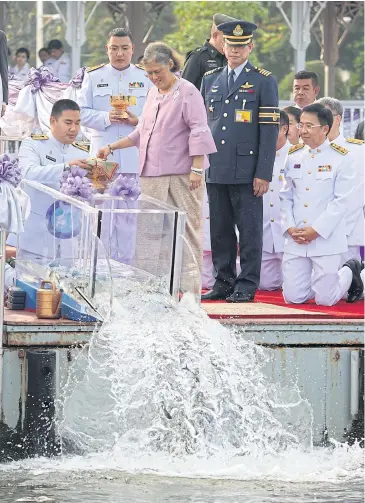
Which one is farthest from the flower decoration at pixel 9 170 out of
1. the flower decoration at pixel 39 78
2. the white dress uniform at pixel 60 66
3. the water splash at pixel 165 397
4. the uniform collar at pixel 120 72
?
the white dress uniform at pixel 60 66

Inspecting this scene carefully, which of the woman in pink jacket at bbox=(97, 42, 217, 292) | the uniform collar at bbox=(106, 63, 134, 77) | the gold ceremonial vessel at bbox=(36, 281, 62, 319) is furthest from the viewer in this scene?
the uniform collar at bbox=(106, 63, 134, 77)

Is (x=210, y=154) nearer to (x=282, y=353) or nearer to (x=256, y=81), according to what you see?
(x=256, y=81)

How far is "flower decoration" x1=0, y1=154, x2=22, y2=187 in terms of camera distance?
25.7 ft

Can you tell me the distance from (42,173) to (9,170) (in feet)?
3.80

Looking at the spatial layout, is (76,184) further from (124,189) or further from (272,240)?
(272,240)

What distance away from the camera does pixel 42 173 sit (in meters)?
9.00

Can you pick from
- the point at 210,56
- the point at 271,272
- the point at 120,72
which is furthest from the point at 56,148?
the point at 271,272

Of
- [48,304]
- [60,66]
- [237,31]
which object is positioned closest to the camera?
[48,304]

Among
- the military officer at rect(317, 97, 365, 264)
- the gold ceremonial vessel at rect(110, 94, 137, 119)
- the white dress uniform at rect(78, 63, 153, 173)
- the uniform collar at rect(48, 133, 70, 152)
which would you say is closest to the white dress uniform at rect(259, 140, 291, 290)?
the military officer at rect(317, 97, 365, 264)

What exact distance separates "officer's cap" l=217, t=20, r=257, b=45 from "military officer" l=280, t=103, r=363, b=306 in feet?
2.08

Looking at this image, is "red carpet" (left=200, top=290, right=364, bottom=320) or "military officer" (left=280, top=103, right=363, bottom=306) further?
"military officer" (left=280, top=103, right=363, bottom=306)

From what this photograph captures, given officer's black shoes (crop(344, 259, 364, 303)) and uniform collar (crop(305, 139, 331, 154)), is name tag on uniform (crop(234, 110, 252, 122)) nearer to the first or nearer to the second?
uniform collar (crop(305, 139, 331, 154))

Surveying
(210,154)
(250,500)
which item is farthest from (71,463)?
(210,154)

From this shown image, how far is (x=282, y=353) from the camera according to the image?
27.4 ft
